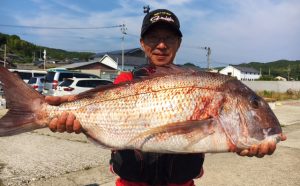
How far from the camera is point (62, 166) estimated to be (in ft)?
20.0

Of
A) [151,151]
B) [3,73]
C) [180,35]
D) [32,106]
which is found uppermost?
[180,35]

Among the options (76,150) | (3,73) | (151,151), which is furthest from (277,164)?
(3,73)

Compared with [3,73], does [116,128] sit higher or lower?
lower

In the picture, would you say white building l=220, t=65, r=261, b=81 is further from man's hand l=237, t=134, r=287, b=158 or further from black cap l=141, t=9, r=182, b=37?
man's hand l=237, t=134, r=287, b=158

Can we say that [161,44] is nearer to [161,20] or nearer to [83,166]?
[161,20]

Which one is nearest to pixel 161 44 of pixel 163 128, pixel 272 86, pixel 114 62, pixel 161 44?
pixel 161 44

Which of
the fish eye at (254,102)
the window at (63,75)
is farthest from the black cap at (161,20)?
the window at (63,75)

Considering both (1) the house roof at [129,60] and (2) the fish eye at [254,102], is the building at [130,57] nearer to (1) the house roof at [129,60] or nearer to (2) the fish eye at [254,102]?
(1) the house roof at [129,60]

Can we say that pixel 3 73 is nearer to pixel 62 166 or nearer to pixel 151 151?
pixel 151 151

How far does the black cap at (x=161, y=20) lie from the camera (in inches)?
115

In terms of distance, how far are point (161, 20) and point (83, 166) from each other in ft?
12.6

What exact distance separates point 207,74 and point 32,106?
117 cm

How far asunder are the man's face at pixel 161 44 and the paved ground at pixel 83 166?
9.34ft

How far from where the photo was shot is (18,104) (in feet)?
8.30
